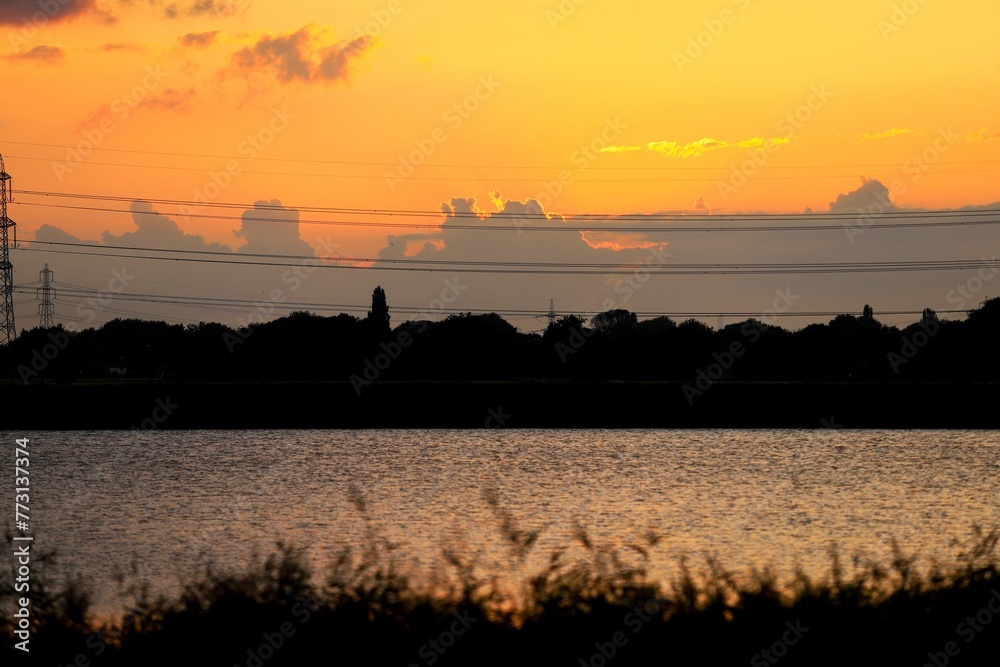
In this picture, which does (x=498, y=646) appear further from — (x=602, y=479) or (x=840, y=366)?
(x=840, y=366)

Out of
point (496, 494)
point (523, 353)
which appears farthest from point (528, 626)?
point (523, 353)

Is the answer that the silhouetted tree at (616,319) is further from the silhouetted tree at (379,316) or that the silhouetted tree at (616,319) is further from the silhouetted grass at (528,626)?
the silhouetted grass at (528,626)

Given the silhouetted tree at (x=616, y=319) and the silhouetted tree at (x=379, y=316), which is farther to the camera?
the silhouetted tree at (x=616, y=319)

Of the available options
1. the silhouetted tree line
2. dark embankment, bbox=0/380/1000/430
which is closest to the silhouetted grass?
dark embankment, bbox=0/380/1000/430

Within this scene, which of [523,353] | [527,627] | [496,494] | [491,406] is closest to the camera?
[527,627]

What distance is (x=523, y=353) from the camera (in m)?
109

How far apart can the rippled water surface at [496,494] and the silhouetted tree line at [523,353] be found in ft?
76.4

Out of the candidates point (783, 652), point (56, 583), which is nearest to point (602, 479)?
point (56, 583)

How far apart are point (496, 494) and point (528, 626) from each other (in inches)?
558

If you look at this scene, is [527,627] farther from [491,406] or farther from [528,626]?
[491,406]

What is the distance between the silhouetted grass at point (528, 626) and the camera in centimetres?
1146

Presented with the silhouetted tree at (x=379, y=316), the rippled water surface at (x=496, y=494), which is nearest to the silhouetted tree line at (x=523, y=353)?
the silhouetted tree at (x=379, y=316)

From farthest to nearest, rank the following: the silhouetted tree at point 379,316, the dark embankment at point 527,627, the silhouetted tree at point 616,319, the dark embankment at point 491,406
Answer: the silhouetted tree at point 616,319 < the silhouetted tree at point 379,316 < the dark embankment at point 491,406 < the dark embankment at point 527,627

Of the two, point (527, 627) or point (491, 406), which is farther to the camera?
point (491, 406)
